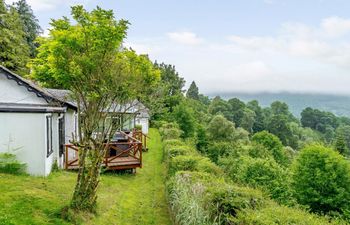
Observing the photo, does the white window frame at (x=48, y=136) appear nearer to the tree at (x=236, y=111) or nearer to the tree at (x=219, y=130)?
the tree at (x=219, y=130)

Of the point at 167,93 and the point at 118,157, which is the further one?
the point at 118,157

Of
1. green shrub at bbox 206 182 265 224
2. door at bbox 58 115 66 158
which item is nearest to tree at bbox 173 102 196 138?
door at bbox 58 115 66 158

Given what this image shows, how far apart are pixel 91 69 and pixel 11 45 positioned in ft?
96.5

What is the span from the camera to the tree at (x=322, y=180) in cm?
1653

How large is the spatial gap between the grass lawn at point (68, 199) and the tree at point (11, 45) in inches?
935

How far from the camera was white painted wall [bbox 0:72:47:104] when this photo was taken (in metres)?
12.9

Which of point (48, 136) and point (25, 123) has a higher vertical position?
point (25, 123)

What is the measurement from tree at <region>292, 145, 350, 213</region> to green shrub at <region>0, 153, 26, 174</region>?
44.3 ft

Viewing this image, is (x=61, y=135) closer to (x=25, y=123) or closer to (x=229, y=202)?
(x=25, y=123)

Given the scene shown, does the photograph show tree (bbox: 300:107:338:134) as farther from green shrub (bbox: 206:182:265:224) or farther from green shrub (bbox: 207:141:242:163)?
green shrub (bbox: 206:182:265:224)

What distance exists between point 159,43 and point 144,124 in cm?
1231

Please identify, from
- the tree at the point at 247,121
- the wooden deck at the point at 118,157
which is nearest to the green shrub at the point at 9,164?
the wooden deck at the point at 118,157

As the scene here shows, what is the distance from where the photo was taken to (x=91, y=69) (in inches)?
349

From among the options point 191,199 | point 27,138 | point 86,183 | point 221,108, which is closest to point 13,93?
point 27,138
